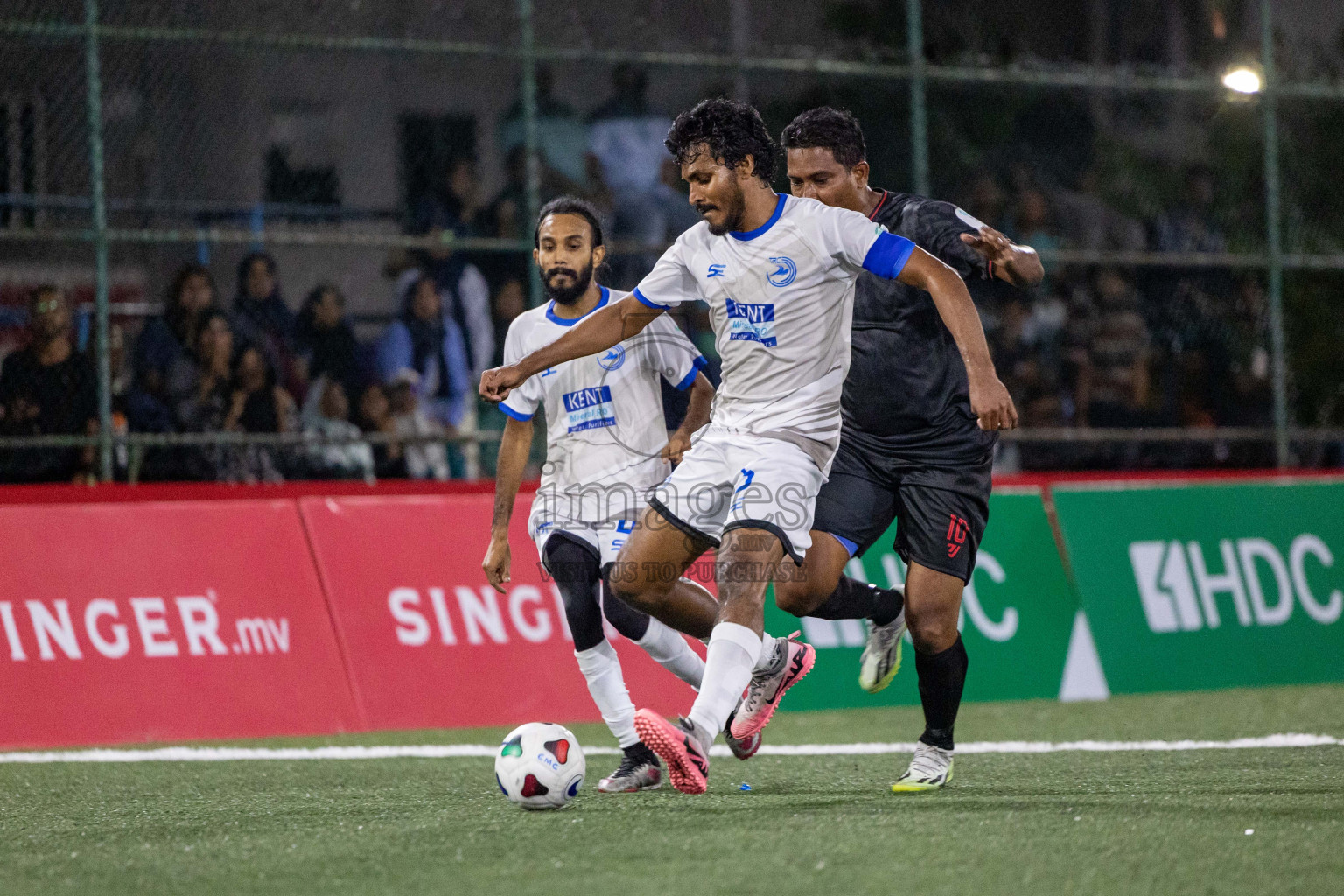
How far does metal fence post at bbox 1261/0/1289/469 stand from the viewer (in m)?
11.9

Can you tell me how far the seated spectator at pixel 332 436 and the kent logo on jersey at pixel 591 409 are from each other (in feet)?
12.4

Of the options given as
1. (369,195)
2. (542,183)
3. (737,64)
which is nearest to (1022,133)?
(737,64)

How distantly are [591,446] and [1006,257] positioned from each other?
178cm

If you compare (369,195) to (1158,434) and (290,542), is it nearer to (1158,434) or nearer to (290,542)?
(290,542)

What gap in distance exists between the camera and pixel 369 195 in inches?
408

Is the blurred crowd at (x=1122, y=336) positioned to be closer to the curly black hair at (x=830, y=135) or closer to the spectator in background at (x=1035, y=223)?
the spectator in background at (x=1035, y=223)

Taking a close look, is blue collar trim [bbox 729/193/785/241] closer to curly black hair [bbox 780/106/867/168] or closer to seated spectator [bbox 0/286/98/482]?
curly black hair [bbox 780/106/867/168]

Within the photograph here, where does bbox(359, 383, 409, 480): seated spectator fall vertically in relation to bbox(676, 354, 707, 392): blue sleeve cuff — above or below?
below

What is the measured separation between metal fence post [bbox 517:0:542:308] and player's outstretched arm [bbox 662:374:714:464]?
4.15 metres

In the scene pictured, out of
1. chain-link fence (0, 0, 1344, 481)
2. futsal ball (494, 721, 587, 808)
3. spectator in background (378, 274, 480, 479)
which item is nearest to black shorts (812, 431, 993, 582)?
futsal ball (494, 721, 587, 808)

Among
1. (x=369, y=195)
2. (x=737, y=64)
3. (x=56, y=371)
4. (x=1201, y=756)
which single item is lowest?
(x=1201, y=756)

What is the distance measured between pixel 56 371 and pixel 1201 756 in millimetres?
6363

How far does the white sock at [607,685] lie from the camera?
6012mm

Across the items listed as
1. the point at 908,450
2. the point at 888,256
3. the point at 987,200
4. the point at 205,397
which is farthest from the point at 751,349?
the point at 987,200
